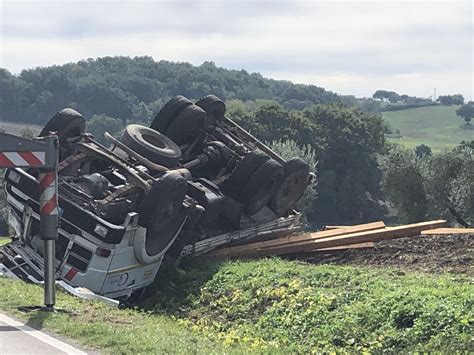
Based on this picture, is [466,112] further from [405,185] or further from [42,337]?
[42,337]

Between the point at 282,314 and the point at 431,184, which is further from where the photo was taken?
the point at 431,184

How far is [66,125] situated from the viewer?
1280 centimetres

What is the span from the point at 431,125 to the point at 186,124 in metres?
116

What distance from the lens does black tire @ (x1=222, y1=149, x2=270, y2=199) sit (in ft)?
45.3

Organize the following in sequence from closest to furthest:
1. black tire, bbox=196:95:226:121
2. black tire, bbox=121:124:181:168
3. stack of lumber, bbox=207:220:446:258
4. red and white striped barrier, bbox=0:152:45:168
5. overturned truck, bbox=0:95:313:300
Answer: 1. red and white striped barrier, bbox=0:152:45:168
2. overturned truck, bbox=0:95:313:300
3. stack of lumber, bbox=207:220:446:258
4. black tire, bbox=121:124:181:168
5. black tire, bbox=196:95:226:121

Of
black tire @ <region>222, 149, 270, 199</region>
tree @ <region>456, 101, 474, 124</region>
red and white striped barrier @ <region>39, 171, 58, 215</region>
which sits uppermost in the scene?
red and white striped barrier @ <region>39, 171, 58, 215</region>

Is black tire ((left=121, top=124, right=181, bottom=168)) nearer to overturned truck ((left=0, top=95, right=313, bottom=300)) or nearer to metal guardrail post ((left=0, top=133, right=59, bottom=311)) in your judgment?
overturned truck ((left=0, top=95, right=313, bottom=300))

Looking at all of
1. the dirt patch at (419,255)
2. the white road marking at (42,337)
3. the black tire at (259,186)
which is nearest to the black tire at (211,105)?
the black tire at (259,186)

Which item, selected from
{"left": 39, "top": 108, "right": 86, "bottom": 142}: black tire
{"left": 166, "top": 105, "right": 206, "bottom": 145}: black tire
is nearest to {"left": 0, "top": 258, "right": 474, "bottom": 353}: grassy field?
{"left": 39, "top": 108, "right": 86, "bottom": 142}: black tire

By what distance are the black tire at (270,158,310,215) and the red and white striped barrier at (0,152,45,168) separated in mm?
7146

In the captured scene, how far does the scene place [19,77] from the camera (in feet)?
392

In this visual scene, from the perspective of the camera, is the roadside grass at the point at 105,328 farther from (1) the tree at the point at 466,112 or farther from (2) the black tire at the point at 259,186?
(1) the tree at the point at 466,112

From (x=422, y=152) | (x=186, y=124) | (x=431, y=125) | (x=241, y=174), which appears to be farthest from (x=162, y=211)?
(x=431, y=125)

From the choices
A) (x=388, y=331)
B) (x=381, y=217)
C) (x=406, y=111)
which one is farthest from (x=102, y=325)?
(x=406, y=111)
